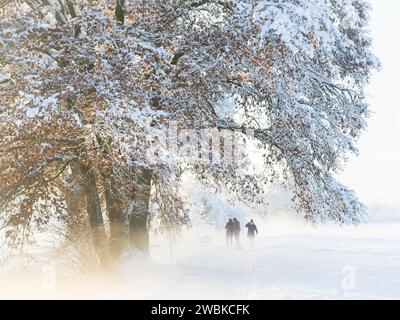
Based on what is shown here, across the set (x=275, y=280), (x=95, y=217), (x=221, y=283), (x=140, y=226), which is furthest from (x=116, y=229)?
(x=275, y=280)

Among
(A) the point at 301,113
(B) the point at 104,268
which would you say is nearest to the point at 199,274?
(B) the point at 104,268

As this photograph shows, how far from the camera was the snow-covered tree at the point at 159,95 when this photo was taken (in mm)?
11875

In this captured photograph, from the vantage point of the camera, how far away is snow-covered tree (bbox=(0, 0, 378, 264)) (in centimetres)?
1188

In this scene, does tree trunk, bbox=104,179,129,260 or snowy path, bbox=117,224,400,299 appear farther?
tree trunk, bbox=104,179,129,260

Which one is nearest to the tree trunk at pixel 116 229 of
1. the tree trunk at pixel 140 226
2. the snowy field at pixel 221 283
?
the snowy field at pixel 221 283

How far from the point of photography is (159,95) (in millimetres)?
13859

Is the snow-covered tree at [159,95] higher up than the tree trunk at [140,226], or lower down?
higher up

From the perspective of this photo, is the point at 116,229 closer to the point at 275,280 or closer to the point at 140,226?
the point at 140,226

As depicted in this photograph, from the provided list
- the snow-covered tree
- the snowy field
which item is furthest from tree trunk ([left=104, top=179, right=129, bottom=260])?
the snowy field

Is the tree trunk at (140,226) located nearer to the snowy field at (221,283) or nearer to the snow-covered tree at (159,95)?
the snow-covered tree at (159,95)

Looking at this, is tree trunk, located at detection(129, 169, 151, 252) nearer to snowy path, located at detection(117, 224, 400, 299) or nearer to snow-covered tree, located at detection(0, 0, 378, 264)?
snow-covered tree, located at detection(0, 0, 378, 264)
